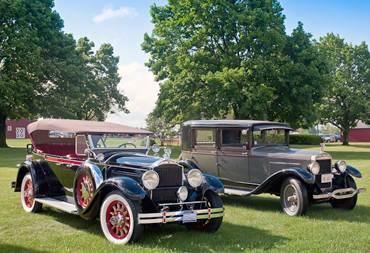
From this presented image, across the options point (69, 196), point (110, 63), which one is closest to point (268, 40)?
point (69, 196)

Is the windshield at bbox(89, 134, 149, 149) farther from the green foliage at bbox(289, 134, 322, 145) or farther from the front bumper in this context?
the green foliage at bbox(289, 134, 322, 145)

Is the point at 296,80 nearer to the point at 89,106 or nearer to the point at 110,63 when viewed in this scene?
the point at 89,106

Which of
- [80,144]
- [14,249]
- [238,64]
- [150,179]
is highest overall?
[238,64]

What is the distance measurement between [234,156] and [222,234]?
11.4 feet

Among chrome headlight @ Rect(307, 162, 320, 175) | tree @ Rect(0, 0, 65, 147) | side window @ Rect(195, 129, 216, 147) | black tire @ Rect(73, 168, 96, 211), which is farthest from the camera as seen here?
tree @ Rect(0, 0, 65, 147)

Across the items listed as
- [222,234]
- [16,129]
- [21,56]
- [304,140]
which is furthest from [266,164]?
[16,129]

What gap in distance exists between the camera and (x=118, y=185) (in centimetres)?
557

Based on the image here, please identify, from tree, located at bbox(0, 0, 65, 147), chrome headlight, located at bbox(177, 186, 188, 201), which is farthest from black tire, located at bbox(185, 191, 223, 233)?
tree, located at bbox(0, 0, 65, 147)

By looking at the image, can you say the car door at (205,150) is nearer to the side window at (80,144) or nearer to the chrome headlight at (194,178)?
the chrome headlight at (194,178)

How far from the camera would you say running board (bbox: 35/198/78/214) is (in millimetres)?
6543

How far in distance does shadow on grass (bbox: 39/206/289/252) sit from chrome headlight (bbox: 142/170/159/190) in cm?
83

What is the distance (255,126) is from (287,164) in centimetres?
129

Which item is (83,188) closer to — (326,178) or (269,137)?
(269,137)

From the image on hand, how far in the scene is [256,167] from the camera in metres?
9.02
